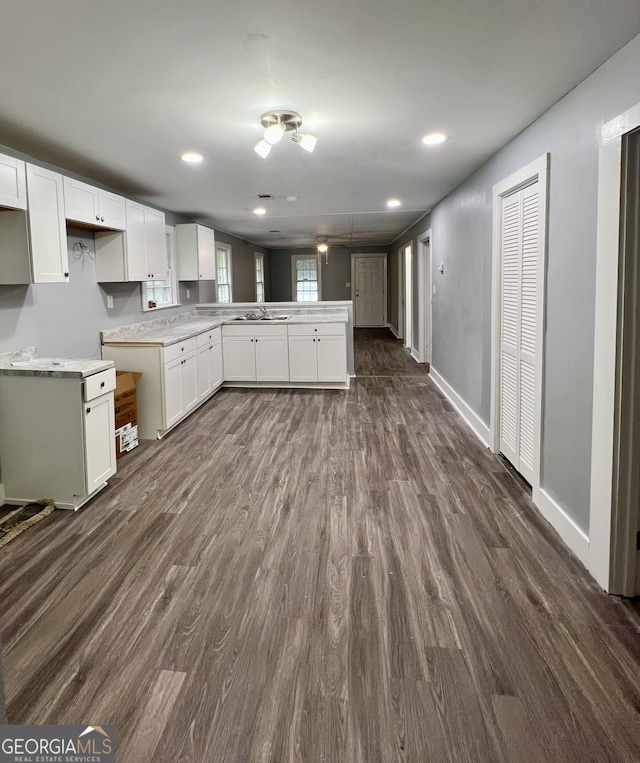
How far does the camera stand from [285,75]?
7.43 feet

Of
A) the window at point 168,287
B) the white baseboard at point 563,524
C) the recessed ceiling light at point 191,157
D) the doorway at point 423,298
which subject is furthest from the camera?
the doorway at point 423,298

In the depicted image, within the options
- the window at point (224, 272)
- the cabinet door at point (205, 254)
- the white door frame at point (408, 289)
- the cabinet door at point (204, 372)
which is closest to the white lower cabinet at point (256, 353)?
the cabinet door at point (204, 372)

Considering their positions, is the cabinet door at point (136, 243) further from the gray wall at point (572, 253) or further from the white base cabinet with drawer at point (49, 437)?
the gray wall at point (572, 253)

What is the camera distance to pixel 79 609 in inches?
82.0

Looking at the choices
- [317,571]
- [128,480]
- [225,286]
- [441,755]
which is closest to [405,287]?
[225,286]

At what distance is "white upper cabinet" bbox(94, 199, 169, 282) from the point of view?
4.29m

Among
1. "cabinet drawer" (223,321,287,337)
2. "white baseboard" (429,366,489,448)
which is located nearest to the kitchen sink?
"cabinet drawer" (223,321,287,337)

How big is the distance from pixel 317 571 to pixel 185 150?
112 inches

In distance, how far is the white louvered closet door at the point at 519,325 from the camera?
3.08 m

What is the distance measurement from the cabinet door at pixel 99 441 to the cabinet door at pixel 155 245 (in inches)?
77.0

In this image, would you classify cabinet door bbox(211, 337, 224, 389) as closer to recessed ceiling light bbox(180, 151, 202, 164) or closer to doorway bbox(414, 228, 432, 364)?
recessed ceiling light bbox(180, 151, 202, 164)

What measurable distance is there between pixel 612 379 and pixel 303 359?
431cm

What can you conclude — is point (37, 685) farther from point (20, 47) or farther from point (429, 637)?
point (20, 47)

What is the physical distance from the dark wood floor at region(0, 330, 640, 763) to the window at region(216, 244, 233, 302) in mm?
5372
